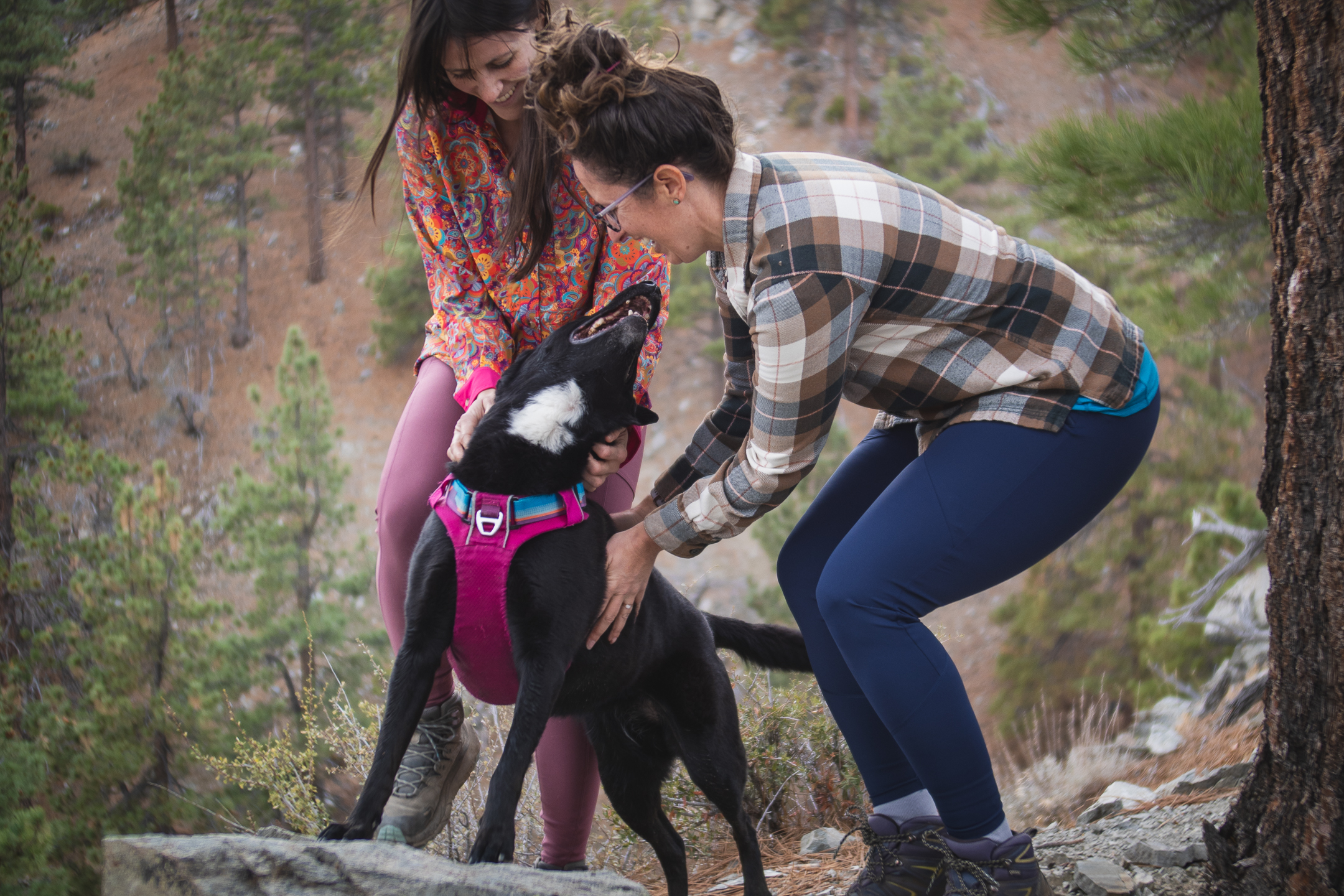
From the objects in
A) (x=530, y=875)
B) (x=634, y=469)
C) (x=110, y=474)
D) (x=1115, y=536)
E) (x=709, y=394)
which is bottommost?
(x=1115, y=536)

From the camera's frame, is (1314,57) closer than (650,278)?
Yes

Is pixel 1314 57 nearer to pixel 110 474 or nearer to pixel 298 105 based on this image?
pixel 110 474

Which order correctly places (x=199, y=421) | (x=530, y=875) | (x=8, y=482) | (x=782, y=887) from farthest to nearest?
(x=199, y=421) < (x=8, y=482) < (x=782, y=887) < (x=530, y=875)

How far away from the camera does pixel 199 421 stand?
8445 millimetres

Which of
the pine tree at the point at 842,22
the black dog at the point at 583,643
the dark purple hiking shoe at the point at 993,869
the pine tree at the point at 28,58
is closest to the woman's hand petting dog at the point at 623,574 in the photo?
the black dog at the point at 583,643

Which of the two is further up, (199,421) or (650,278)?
(650,278)

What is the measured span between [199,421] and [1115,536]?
8.53 m

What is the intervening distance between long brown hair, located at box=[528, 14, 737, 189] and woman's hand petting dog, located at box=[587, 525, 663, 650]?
0.65 metres

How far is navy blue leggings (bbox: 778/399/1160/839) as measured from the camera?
4.65ft

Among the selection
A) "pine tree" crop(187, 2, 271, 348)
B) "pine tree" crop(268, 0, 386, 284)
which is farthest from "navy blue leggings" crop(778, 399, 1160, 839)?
"pine tree" crop(187, 2, 271, 348)

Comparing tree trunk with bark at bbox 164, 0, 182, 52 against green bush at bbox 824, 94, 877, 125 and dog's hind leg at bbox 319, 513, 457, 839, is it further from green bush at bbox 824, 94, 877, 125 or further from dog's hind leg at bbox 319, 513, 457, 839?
dog's hind leg at bbox 319, 513, 457, 839

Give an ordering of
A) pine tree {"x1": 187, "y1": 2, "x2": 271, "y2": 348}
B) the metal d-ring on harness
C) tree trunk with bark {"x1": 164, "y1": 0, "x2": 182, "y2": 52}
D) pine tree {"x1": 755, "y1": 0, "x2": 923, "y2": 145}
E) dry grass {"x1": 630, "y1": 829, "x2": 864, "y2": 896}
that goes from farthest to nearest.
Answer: pine tree {"x1": 755, "y1": 0, "x2": 923, "y2": 145}, pine tree {"x1": 187, "y1": 2, "x2": 271, "y2": 348}, tree trunk with bark {"x1": 164, "y1": 0, "x2": 182, "y2": 52}, dry grass {"x1": 630, "y1": 829, "x2": 864, "y2": 896}, the metal d-ring on harness

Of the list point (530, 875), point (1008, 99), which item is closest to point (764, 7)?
point (1008, 99)

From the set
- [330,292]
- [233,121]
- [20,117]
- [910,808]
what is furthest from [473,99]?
[330,292]
